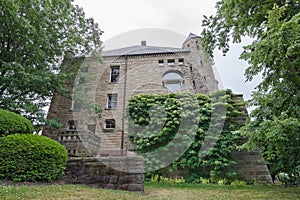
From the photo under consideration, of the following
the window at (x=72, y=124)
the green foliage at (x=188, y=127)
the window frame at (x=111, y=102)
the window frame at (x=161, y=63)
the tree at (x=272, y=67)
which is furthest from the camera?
the window frame at (x=161, y=63)

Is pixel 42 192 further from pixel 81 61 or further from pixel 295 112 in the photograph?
pixel 81 61

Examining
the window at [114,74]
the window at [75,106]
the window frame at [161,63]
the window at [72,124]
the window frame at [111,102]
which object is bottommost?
the window at [72,124]

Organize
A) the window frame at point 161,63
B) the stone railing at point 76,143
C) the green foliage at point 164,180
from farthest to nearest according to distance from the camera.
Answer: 1. the window frame at point 161,63
2. the stone railing at point 76,143
3. the green foliage at point 164,180

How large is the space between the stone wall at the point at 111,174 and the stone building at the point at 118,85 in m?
5.72

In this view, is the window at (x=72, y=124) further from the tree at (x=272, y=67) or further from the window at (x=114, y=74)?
the tree at (x=272, y=67)

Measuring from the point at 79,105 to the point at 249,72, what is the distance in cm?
1119

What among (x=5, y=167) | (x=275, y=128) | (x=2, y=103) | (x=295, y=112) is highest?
(x=2, y=103)

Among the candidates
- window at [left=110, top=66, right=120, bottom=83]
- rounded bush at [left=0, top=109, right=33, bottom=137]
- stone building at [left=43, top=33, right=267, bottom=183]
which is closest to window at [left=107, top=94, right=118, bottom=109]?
stone building at [left=43, top=33, right=267, bottom=183]

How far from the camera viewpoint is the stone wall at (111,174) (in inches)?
221

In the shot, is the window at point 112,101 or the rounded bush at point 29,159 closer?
the rounded bush at point 29,159

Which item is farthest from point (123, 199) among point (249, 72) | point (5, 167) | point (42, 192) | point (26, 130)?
point (249, 72)

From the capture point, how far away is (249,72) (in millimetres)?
6086

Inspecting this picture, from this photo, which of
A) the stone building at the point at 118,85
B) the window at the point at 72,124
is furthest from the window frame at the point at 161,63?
the window at the point at 72,124

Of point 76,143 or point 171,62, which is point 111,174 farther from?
point 171,62
